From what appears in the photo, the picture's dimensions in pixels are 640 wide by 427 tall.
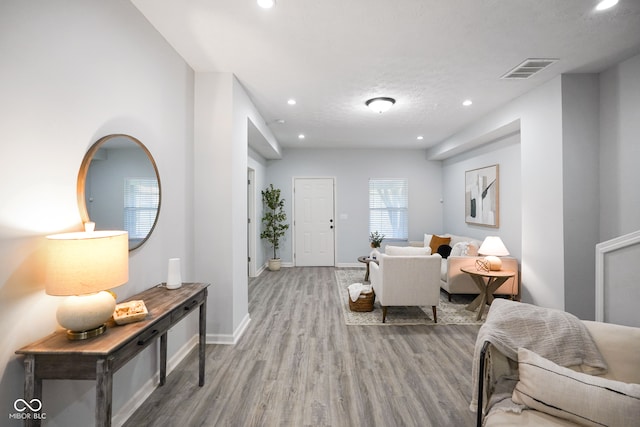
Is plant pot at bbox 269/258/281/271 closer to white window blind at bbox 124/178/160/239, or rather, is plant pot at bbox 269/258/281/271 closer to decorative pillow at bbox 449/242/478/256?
decorative pillow at bbox 449/242/478/256

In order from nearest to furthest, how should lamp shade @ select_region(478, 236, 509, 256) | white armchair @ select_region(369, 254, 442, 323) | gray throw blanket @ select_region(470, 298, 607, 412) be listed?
gray throw blanket @ select_region(470, 298, 607, 412) < white armchair @ select_region(369, 254, 442, 323) < lamp shade @ select_region(478, 236, 509, 256)

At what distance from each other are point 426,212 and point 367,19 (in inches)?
205

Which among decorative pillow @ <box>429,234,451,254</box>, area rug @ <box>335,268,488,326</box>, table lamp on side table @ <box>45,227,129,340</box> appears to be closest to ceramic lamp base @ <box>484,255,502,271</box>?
area rug @ <box>335,268,488,326</box>

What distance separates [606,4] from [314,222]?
17.3 ft

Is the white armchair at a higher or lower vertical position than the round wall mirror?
lower

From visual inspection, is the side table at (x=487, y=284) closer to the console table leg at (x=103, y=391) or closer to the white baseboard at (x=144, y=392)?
the white baseboard at (x=144, y=392)

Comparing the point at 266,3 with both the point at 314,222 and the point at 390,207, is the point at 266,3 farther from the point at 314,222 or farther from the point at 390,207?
the point at 390,207

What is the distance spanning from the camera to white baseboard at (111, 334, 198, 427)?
5.74 ft

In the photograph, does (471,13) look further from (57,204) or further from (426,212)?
(426,212)

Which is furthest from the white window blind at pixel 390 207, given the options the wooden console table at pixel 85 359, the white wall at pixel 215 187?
the wooden console table at pixel 85 359

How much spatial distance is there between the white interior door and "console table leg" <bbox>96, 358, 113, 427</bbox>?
5307mm

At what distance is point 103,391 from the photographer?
113 centimetres

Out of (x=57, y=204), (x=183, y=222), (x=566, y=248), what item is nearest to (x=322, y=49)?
(x=183, y=222)

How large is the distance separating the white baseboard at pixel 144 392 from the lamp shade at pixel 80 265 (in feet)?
3.56
